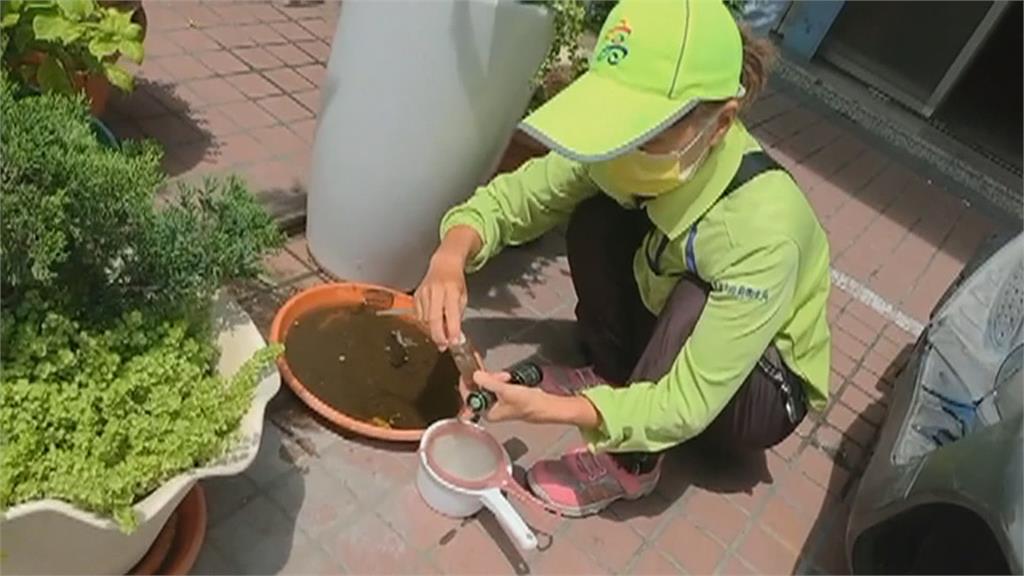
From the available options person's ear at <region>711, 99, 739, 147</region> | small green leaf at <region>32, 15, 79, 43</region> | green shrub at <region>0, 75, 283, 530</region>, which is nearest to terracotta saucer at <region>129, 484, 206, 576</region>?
green shrub at <region>0, 75, 283, 530</region>

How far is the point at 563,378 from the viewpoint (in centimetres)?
232

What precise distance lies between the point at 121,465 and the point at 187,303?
0.30m

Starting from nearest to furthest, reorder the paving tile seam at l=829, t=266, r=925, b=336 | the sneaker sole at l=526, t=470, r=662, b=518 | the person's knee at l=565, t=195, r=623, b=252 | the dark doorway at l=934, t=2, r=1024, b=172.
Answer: the sneaker sole at l=526, t=470, r=662, b=518, the person's knee at l=565, t=195, r=623, b=252, the paving tile seam at l=829, t=266, r=925, b=336, the dark doorway at l=934, t=2, r=1024, b=172

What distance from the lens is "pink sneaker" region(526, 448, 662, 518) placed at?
6.75 feet

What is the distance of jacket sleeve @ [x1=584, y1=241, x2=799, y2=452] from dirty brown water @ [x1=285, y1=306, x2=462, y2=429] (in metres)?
0.49

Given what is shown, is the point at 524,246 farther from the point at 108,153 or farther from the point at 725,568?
the point at 108,153

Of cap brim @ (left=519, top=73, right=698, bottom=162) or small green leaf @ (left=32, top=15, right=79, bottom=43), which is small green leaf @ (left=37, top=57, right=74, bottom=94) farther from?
cap brim @ (left=519, top=73, right=698, bottom=162)

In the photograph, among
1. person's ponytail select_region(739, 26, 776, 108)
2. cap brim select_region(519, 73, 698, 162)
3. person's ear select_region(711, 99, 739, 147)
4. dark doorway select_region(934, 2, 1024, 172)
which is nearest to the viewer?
cap brim select_region(519, 73, 698, 162)

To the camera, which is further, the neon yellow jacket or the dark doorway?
the dark doorway

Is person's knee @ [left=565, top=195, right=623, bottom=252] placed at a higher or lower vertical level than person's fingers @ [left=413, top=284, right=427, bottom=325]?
higher

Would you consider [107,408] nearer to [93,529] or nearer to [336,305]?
[93,529]

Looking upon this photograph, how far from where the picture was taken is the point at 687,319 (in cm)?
189

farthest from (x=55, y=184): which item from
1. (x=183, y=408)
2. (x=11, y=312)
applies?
(x=183, y=408)

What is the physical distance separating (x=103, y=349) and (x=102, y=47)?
84 centimetres
